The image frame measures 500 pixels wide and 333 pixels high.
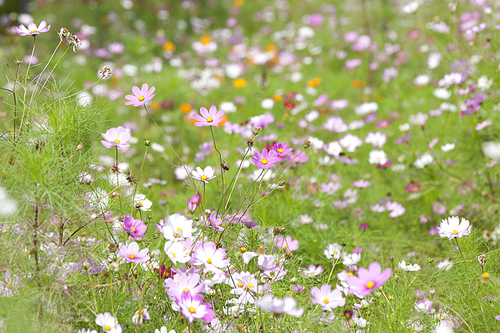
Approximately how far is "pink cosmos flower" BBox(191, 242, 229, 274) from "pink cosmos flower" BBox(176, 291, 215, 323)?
0.08m

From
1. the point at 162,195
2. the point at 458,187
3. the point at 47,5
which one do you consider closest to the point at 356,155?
the point at 458,187

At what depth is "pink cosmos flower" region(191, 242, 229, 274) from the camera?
109 cm

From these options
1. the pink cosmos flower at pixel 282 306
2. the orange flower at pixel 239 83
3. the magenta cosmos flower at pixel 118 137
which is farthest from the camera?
the orange flower at pixel 239 83

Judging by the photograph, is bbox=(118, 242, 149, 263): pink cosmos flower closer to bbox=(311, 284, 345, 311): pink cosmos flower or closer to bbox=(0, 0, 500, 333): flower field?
bbox=(0, 0, 500, 333): flower field

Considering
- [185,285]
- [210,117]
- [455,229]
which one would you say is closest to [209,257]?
[185,285]

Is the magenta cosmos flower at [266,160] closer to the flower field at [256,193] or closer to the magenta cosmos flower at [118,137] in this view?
the flower field at [256,193]

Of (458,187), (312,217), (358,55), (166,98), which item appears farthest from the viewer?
(358,55)

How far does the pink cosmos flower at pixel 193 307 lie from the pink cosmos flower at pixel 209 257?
8cm

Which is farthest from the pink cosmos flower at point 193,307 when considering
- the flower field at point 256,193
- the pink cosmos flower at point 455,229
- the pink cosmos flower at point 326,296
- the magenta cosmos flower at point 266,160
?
the pink cosmos flower at point 455,229

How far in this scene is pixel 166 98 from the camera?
11.1ft

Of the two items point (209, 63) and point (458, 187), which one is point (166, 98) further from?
point (458, 187)

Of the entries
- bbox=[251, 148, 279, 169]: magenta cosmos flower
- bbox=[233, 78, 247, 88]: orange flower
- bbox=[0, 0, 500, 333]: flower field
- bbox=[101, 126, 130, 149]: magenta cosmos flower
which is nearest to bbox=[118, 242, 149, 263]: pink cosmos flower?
bbox=[0, 0, 500, 333]: flower field

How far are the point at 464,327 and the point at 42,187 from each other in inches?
48.7

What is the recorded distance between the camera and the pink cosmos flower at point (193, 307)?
1.00 meters
